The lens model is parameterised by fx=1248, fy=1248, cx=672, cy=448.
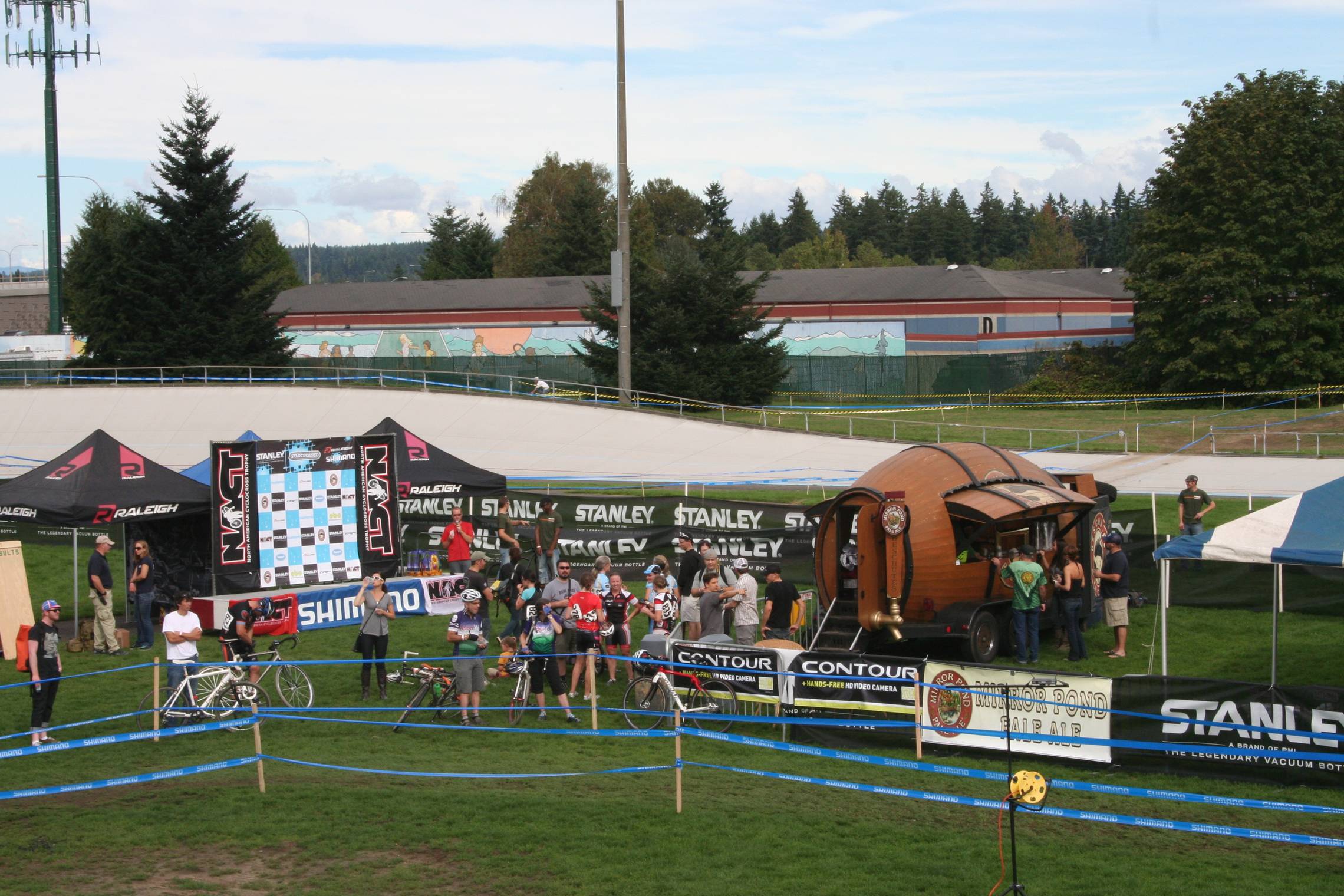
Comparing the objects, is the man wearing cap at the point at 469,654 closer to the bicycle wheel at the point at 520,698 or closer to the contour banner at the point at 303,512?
the bicycle wheel at the point at 520,698

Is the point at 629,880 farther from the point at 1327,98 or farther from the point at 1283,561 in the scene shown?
the point at 1327,98

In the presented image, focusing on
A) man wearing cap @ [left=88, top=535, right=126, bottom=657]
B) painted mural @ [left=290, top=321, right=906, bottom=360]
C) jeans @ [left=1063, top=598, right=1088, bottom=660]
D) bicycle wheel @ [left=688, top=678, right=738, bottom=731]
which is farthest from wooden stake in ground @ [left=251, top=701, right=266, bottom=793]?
painted mural @ [left=290, top=321, right=906, bottom=360]

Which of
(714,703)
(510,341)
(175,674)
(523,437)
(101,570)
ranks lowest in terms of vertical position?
(714,703)

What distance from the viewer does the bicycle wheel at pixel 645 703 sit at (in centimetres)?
1460

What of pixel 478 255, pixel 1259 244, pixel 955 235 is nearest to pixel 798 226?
pixel 955 235

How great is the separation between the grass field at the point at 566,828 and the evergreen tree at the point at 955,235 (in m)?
158

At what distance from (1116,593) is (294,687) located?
36.0ft

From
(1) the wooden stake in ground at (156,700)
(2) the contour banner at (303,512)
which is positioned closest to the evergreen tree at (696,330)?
(2) the contour banner at (303,512)

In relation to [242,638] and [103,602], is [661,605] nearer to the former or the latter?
[242,638]

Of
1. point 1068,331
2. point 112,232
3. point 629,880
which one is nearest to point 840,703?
point 629,880

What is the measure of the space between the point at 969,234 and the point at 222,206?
5164 inches

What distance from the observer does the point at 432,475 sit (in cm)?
2388

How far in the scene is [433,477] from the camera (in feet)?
78.2

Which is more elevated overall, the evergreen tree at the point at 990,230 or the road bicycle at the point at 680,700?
the evergreen tree at the point at 990,230
